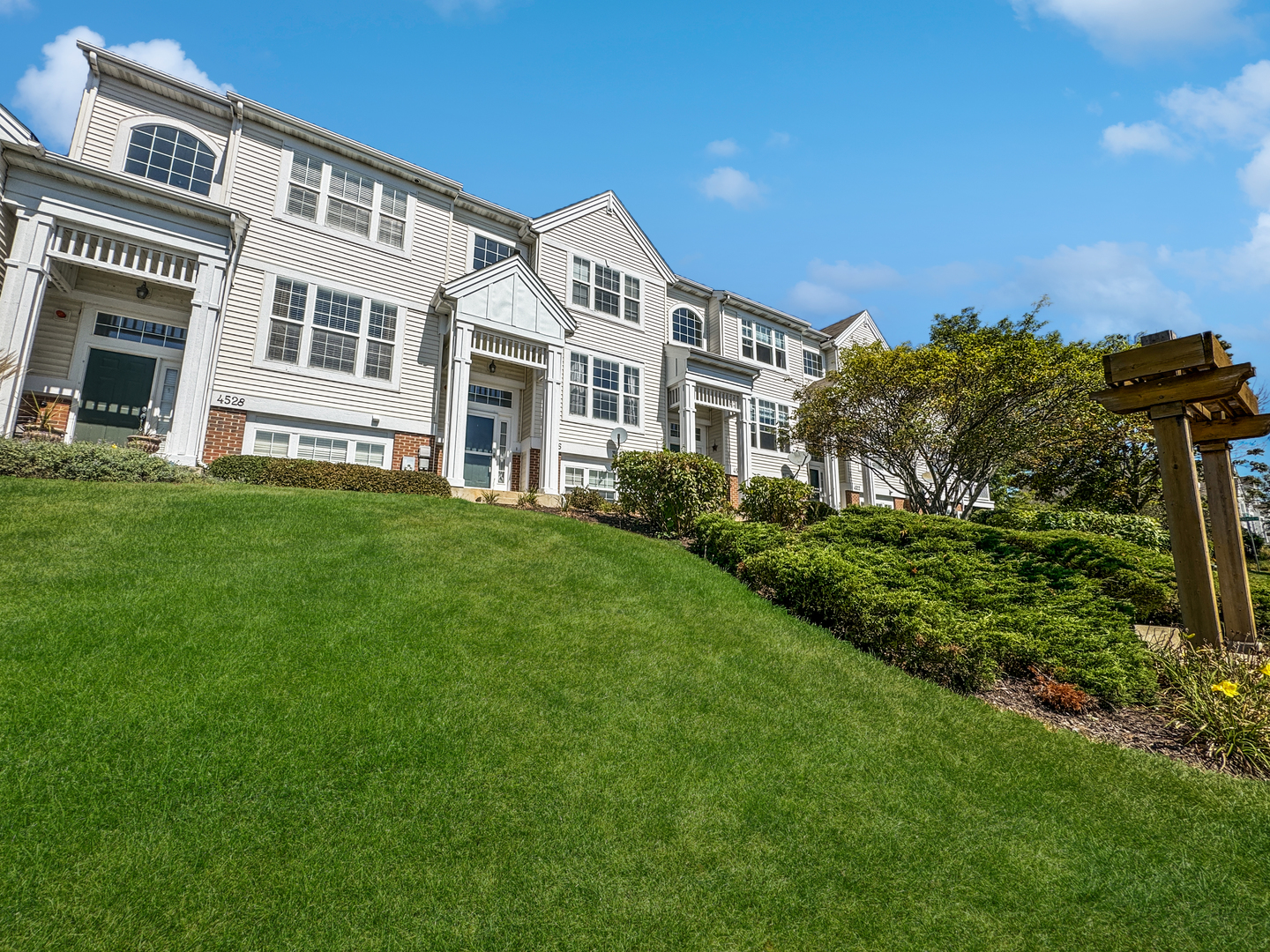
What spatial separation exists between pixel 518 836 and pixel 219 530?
19.9 ft

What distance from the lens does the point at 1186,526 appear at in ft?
19.8

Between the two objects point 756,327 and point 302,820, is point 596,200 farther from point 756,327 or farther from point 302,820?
point 302,820

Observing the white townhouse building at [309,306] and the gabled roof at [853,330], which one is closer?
the white townhouse building at [309,306]

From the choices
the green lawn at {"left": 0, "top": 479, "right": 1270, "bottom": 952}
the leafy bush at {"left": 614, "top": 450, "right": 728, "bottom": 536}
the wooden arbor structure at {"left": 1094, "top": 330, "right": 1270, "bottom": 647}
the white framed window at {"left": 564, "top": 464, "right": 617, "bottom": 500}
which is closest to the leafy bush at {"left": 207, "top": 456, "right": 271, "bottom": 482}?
the green lawn at {"left": 0, "top": 479, "right": 1270, "bottom": 952}

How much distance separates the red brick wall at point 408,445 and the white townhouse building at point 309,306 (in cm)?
7

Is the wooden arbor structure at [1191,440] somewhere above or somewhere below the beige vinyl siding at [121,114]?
below

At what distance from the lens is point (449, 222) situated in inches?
645

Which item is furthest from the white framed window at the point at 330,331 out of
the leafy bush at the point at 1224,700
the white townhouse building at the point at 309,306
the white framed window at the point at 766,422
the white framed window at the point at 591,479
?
the leafy bush at the point at 1224,700

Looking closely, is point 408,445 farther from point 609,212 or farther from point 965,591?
point 965,591

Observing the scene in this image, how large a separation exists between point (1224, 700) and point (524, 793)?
18.7 feet

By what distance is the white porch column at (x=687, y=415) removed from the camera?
19.0 metres

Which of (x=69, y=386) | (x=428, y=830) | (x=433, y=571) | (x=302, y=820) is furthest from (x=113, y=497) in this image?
(x=428, y=830)

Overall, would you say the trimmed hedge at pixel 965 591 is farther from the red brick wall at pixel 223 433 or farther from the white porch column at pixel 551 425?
the red brick wall at pixel 223 433

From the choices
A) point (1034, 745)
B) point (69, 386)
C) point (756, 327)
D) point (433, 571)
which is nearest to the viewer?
point (1034, 745)
